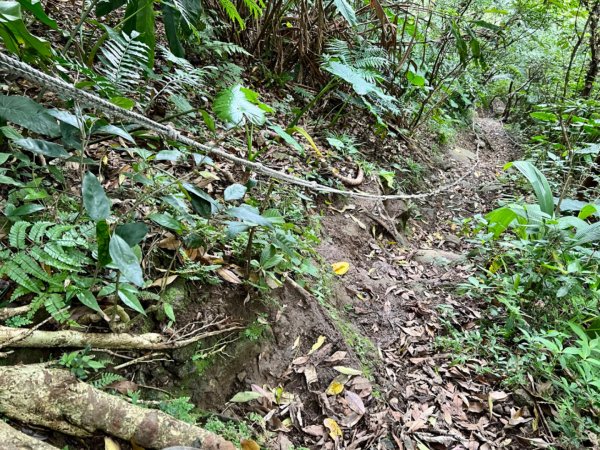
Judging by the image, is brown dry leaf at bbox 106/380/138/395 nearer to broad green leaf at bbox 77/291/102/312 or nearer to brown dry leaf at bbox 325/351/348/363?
broad green leaf at bbox 77/291/102/312

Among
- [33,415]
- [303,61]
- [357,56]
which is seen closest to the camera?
[33,415]

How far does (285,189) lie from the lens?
2.72 m

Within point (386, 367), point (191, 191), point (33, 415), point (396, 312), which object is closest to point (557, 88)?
point (396, 312)

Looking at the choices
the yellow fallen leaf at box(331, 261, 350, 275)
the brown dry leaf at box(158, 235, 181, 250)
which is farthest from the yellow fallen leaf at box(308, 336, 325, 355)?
the brown dry leaf at box(158, 235, 181, 250)

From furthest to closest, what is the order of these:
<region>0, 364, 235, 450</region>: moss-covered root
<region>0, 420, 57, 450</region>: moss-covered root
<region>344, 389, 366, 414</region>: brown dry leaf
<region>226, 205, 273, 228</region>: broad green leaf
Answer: <region>344, 389, 366, 414</region>: brown dry leaf → <region>226, 205, 273, 228</region>: broad green leaf → <region>0, 364, 235, 450</region>: moss-covered root → <region>0, 420, 57, 450</region>: moss-covered root

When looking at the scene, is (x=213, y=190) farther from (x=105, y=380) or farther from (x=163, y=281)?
(x=105, y=380)

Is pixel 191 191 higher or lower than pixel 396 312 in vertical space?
higher

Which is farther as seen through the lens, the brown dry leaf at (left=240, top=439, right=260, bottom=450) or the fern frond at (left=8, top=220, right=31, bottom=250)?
the brown dry leaf at (left=240, top=439, right=260, bottom=450)

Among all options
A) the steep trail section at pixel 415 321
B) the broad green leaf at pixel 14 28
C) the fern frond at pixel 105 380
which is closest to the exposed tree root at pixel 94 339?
the fern frond at pixel 105 380

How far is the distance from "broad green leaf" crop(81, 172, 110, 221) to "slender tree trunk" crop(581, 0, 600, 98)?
606cm

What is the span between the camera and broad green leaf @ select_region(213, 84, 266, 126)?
1695mm

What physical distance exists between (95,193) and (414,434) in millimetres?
1721

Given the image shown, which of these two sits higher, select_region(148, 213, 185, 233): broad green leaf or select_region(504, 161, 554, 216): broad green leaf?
select_region(148, 213, 185, 233): broad green leaf

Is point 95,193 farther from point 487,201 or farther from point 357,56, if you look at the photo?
point 487,201
